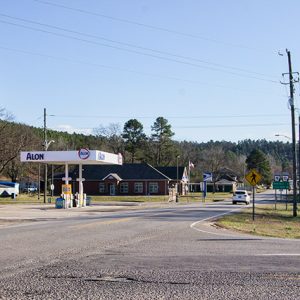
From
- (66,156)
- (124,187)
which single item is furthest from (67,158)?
(124,187)

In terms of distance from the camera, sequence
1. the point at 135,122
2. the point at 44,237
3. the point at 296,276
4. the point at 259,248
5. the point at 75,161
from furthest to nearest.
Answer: the point at 135,122, the point at 75,161, the point at 44,237, the point at 259,248, the point at 296,276

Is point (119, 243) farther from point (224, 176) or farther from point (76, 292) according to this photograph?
point (224, 176)

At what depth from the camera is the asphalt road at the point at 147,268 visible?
8.18m

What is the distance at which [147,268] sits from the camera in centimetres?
1050

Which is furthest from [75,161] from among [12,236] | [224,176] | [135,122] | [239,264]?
[224,176]

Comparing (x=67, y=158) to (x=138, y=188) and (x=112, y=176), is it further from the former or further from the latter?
(x=138, y=188)

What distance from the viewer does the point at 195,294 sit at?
26.3ft

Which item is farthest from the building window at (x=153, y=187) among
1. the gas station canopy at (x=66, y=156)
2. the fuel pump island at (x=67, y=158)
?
the gas station canopy at (x=66, y=156)

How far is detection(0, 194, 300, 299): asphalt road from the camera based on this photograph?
26.8 feet

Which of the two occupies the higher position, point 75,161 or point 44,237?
point 75,161

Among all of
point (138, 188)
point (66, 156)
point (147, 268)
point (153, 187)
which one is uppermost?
point (66, 156)

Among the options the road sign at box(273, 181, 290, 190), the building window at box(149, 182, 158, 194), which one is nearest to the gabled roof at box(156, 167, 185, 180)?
the building window at box(149, 182, 158, 194)

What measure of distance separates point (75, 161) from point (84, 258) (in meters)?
37.3

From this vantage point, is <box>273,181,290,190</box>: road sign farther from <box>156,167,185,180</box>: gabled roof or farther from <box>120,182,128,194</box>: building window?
<box>156,167,185,180</box>: gabled roof
